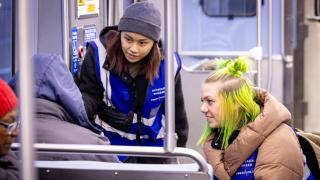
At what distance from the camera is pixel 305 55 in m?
6.60

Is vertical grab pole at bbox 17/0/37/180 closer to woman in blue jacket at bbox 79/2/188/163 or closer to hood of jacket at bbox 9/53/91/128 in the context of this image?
hood of jacket at bbox 9/53/91/128

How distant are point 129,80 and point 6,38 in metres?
0.69

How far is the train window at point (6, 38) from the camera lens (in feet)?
13.7

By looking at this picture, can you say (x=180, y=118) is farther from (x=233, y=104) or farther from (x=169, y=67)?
(x=169, y=67)

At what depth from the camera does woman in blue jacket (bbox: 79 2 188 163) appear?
414cm

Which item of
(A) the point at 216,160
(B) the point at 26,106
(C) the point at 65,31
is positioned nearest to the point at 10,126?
(B) the point at 26,106

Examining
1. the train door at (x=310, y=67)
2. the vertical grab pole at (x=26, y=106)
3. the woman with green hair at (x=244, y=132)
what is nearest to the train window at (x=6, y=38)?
the woman with green hair at (x=244, y=132)

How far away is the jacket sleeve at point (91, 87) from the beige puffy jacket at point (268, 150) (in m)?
1.00

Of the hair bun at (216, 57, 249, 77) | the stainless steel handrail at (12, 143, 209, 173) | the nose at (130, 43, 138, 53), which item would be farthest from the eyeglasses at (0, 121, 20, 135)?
the nose at (130, 43, 138, 53)

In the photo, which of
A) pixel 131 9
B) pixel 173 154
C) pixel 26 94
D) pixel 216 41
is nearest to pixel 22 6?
pixel 26 94

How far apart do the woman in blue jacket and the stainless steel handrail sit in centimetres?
127

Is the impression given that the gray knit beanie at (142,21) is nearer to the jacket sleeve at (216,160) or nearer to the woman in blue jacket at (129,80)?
the woman in blue jacket at (129,80)

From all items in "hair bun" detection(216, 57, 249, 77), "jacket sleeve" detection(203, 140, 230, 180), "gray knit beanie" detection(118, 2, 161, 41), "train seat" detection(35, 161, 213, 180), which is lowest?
"jacket sleeve" detection(203, 140, 230, 180)

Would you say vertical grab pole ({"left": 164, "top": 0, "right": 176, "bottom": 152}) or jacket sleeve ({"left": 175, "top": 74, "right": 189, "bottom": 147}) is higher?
vertical grab pole ({"left": 164, "top": 0, "right": 176, "bottom": 152})
